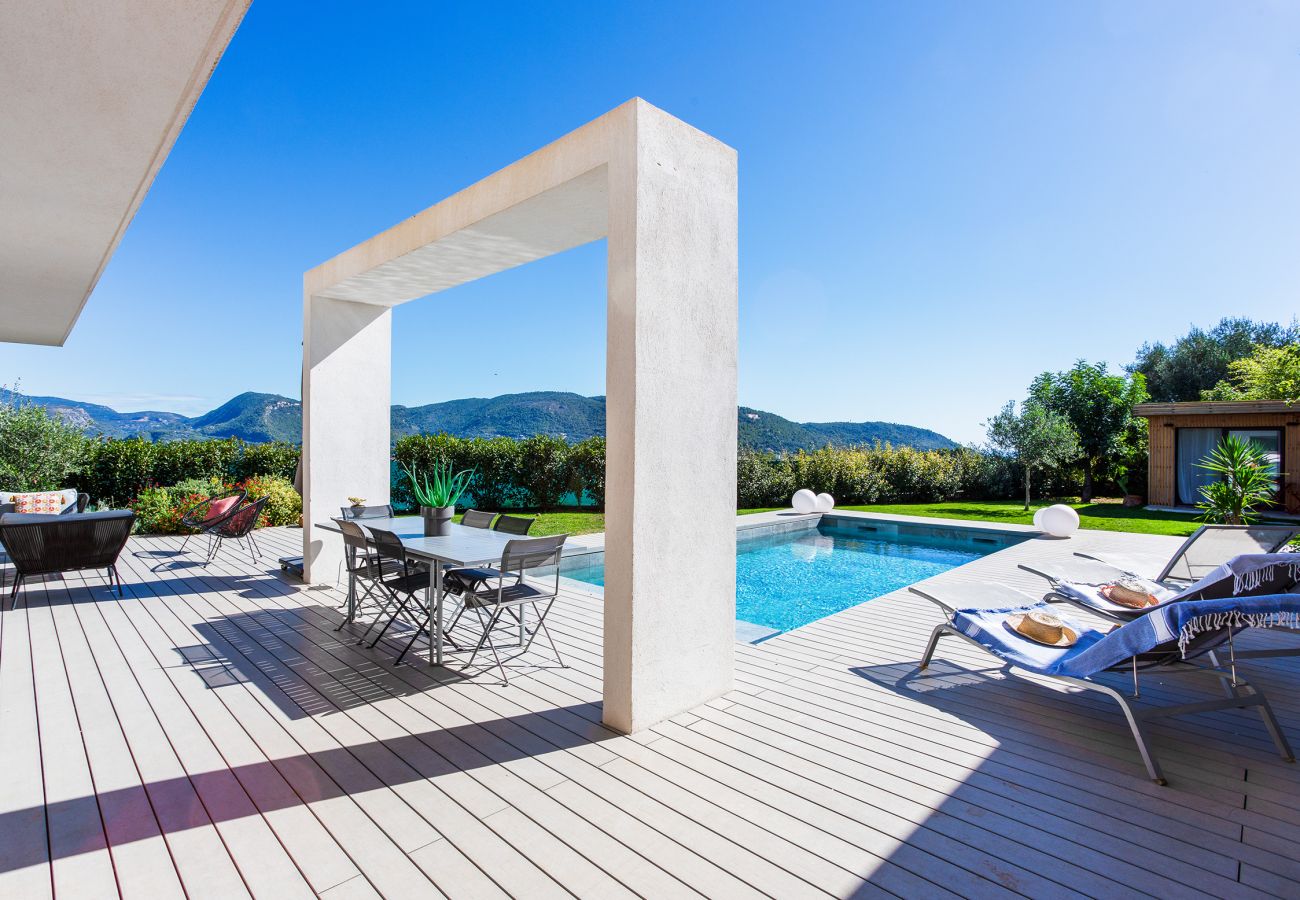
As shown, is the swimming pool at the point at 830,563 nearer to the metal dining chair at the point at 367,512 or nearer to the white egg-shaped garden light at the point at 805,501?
the white egg-shaped garden light at the point at 805,501

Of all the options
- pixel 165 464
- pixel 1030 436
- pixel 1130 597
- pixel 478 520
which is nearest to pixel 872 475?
pixel 1030 436

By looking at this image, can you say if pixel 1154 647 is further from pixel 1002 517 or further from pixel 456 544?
pixel 1002 517

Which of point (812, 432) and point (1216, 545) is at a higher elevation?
point (812, 432)

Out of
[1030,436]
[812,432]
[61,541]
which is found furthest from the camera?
[812,432]

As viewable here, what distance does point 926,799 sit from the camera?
238 centimetres

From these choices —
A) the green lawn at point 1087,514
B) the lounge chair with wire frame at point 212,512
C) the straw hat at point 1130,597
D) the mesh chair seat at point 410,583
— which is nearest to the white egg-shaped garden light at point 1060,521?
the green lawn at point 1087,514

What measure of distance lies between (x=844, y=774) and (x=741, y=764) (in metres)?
0.42

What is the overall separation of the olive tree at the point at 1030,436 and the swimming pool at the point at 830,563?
6.58 metres

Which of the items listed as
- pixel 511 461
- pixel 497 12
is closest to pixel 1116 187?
pixel 497 12

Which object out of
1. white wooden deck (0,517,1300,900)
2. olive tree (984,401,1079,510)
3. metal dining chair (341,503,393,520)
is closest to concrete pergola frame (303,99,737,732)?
white wooden deck (0,517,1300,900)

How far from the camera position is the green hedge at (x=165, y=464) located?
33.6 feet

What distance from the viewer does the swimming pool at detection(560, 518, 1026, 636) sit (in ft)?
24.0

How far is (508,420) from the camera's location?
32.0 m

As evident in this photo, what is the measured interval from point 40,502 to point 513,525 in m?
6.55
